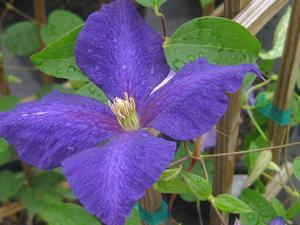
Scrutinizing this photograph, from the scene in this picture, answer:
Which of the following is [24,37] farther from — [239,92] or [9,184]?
[239,92]

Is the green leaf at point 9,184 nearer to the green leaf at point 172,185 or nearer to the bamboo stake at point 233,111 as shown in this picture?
the bamboo stake at point 233,111

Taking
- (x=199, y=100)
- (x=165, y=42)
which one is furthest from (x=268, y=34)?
(x=199, y=100)

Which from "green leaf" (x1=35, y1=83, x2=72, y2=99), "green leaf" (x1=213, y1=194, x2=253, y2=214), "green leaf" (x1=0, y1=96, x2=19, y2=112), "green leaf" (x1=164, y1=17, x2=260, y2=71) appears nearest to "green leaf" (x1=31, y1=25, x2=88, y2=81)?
"green leaf" (x1=164, y1=17, x2=260, y2=71)

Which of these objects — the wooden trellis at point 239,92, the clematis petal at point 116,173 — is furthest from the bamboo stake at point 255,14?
the clematis petal at point 116,173

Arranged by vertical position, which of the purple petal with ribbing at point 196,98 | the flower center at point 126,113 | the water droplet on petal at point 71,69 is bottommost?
the flower center at point 126,113

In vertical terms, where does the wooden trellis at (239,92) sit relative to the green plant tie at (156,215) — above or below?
above

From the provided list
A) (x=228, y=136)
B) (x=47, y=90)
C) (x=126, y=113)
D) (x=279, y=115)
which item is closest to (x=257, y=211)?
(x=228, y=136)

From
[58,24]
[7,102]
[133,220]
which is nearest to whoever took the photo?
[133,220]
